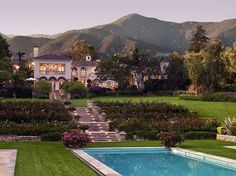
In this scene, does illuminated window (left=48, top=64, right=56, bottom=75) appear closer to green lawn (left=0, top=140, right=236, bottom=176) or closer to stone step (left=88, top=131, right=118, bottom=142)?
stone step (left=88, top=131, right=118, bottom=142)

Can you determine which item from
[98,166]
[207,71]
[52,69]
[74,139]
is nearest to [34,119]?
[74,139]

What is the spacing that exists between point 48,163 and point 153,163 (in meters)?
4.57

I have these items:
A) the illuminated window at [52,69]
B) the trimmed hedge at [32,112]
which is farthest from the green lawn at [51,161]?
the illuminated window at [52,69]

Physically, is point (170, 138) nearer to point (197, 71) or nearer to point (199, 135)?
point (199, 135)

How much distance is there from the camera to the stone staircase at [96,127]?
2813 centimetres

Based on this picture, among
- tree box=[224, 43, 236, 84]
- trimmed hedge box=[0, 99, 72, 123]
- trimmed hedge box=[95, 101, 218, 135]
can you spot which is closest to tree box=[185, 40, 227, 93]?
tree box=[224, 43, 236, 84]

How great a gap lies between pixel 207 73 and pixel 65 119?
31.0 metres

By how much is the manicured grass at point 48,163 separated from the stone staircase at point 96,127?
6537 mm

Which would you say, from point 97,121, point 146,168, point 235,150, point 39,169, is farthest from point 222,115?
point 39,169

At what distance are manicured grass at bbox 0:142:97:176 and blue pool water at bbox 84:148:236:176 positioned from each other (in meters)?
1.46

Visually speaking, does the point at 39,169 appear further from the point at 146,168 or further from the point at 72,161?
the point at 146,168

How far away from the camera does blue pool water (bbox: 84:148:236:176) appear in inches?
644

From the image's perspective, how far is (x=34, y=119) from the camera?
31047 millimetres

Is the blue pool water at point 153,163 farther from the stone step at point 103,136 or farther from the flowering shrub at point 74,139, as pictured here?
the stone step at point 103,136
